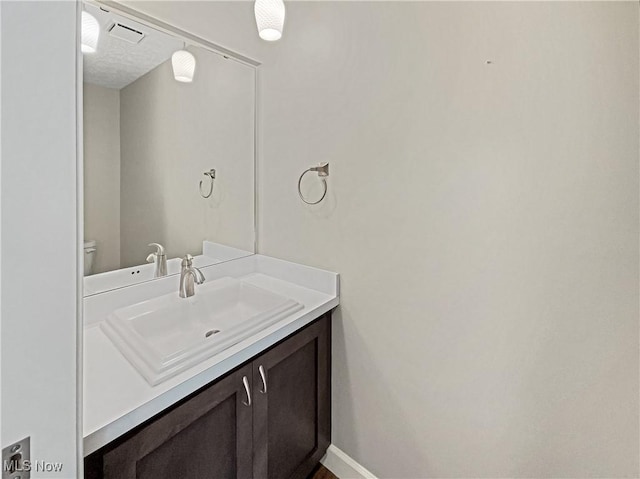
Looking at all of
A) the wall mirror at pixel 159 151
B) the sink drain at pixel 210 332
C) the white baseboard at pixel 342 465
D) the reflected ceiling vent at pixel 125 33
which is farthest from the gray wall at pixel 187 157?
the white baseboard at pixel 342 465

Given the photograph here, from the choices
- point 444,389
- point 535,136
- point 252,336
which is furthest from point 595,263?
point 252,336

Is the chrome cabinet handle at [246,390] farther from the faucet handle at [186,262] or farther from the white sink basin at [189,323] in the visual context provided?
the faucet handle at [186,262]

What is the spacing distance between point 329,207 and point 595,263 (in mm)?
951

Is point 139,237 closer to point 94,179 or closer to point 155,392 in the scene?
point 94,179

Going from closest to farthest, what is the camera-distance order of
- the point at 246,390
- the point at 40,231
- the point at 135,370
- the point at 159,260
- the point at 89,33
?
the point at 40,231 < the point at 135,370 < the point at 246,390 < the point at 89,33 < the point at 159,260

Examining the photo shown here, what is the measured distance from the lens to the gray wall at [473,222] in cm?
86

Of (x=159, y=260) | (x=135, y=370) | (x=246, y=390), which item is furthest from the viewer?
(x=159, y=260)

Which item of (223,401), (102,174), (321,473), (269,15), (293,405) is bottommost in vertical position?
(321,473)

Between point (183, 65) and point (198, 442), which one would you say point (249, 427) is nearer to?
point (198, 442)

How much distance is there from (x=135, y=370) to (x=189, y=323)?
470mm

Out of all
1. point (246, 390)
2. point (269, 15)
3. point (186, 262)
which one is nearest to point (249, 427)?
point (246, 390)

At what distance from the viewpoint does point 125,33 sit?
1.30 meters

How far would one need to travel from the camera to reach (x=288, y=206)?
1.66 meters

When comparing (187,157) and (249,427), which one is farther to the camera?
(187,157)
